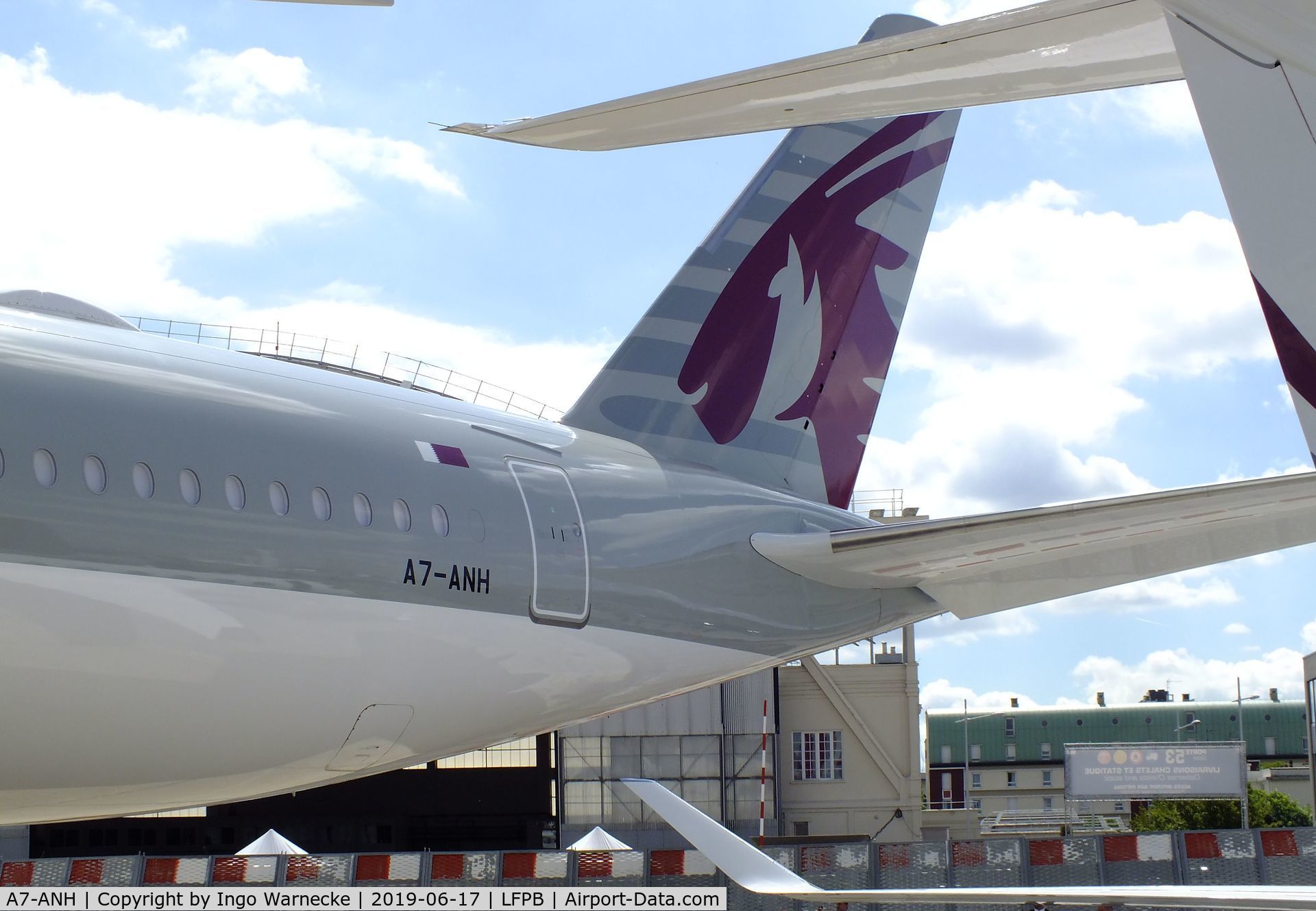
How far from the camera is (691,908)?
44.8 ft

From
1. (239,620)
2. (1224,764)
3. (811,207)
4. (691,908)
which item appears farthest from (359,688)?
(1224,764)

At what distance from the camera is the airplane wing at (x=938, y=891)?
588cm

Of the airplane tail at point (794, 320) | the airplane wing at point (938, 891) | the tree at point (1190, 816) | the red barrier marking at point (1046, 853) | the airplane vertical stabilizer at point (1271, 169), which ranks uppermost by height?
the airplane tail at point (794, 320)

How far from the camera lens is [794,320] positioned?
33.5 ft

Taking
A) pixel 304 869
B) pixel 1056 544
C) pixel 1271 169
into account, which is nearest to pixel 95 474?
pixel 1271 169

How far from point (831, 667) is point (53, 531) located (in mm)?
30875

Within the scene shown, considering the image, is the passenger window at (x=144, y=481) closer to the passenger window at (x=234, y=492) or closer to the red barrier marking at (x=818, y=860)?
the passenger window at (x=234, y=492)

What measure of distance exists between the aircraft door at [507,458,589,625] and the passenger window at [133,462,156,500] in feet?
7.64

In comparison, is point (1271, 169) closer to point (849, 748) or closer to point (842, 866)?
point (842, 866)

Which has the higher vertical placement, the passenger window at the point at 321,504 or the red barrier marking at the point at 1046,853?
the passenger window at the point at 321,504

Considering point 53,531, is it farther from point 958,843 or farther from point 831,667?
point 831,667

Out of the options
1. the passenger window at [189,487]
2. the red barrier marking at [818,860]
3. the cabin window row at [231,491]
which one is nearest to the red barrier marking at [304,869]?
the red barrier marking at [818,860]

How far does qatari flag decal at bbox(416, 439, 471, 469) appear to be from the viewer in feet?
23.8

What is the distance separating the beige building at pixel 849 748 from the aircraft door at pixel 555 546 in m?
27.4
